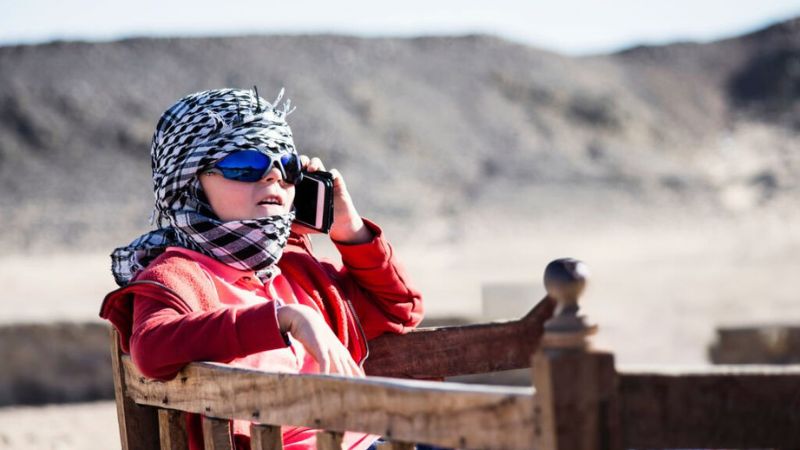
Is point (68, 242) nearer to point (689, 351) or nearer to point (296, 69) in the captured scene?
point (296, 69)

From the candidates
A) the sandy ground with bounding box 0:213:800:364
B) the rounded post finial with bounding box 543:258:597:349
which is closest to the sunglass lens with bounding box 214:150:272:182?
the rounded post finial with bounding box 543:258:597:349

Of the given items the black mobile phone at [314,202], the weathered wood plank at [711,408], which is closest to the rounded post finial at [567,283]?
the weathered wood plank at [711,408]

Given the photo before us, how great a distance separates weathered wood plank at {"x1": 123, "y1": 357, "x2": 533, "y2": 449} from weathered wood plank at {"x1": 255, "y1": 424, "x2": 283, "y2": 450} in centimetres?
2

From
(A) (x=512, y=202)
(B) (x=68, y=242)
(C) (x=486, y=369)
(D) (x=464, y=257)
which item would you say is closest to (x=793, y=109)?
(A) (x=512, y=202)

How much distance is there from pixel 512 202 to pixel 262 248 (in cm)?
3307

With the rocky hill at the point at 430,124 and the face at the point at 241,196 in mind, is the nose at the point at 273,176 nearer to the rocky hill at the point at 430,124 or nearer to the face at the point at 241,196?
the face at the point at 241,196

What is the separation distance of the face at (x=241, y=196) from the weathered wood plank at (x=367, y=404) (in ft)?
1.50

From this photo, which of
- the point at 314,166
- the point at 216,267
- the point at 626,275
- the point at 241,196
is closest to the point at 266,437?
the point at 216,267

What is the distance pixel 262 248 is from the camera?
2.91 meters

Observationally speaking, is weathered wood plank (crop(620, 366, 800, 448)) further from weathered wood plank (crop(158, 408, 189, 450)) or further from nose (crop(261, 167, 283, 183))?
nose (crop(261, 167, 283, 183))

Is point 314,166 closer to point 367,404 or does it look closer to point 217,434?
point 217,434

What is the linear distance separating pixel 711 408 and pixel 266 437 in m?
0.89

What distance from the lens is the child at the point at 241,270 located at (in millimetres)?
2500

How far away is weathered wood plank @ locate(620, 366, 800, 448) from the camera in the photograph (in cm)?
190
